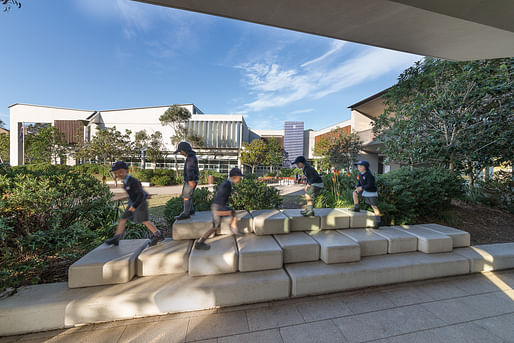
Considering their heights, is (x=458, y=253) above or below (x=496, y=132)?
below

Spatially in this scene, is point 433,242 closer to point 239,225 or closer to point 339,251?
point 339,251

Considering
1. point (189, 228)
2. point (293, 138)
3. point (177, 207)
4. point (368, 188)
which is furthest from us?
point (293, 138)

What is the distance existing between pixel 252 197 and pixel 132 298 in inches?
134

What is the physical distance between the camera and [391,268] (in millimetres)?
2949

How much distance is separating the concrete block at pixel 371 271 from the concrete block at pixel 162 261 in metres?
1.67

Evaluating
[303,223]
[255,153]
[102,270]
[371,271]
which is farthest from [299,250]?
[255,153]

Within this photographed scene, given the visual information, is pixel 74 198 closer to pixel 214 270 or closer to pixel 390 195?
pixel 214 270

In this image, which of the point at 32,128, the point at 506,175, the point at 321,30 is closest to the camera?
the point at 321,30

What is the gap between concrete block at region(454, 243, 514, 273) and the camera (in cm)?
333

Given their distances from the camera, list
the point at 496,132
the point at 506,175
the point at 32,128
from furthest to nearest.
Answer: the point at 32,128
the point at 506,175
the point at 496,132

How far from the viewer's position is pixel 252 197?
5207mm

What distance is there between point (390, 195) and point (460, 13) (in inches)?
154

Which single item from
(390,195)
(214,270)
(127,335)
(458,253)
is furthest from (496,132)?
(127,335)

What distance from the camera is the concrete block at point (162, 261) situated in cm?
268
